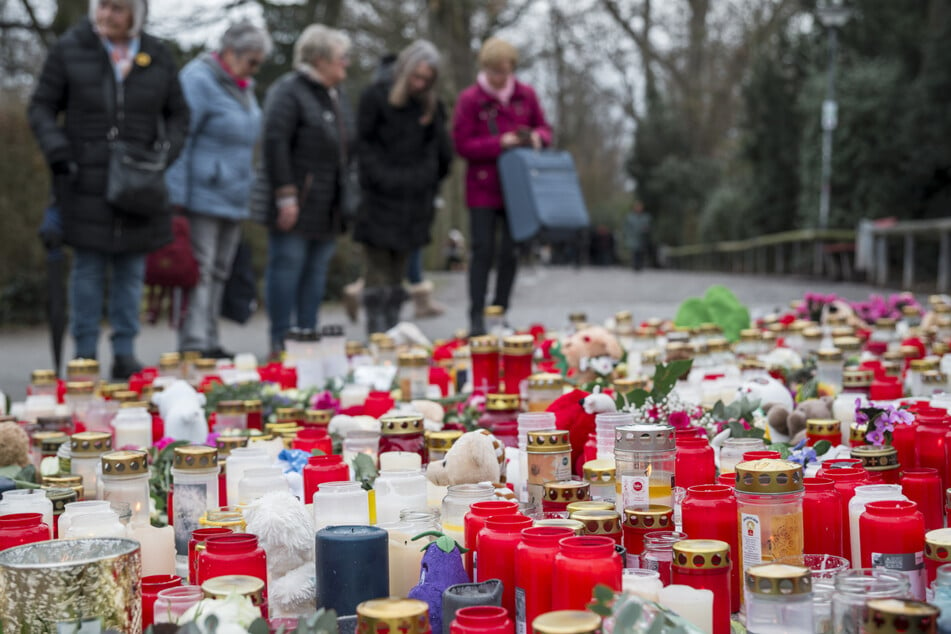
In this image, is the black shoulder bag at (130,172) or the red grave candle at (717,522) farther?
the black shoulder bag at (130,172)

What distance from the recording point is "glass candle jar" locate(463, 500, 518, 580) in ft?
7.27

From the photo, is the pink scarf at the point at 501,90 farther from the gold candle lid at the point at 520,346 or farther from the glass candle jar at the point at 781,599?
the glass candle jar at the point at 781,599

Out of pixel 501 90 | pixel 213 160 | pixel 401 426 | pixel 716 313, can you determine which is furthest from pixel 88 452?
pixel 501 90

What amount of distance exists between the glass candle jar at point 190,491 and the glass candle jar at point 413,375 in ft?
5.97

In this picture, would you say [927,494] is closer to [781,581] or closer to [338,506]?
[781,581]

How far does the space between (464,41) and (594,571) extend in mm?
20467

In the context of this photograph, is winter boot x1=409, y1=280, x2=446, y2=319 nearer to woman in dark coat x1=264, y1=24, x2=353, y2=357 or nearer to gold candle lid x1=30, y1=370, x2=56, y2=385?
woman in dark coat x1=264, y1=24, x2=353, y2=357

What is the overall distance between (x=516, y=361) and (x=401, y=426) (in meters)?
1.11

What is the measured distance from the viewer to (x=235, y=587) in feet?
6.46

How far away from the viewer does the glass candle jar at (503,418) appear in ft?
11.5

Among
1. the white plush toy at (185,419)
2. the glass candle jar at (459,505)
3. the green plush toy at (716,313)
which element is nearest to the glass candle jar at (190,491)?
the glass candle jar at (459,505)

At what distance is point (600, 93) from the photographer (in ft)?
112

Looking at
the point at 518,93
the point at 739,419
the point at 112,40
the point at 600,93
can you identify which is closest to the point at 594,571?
the point at 739,419

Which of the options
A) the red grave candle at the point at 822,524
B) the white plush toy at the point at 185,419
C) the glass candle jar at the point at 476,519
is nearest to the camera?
the glass candle jar at the point at 476,519
